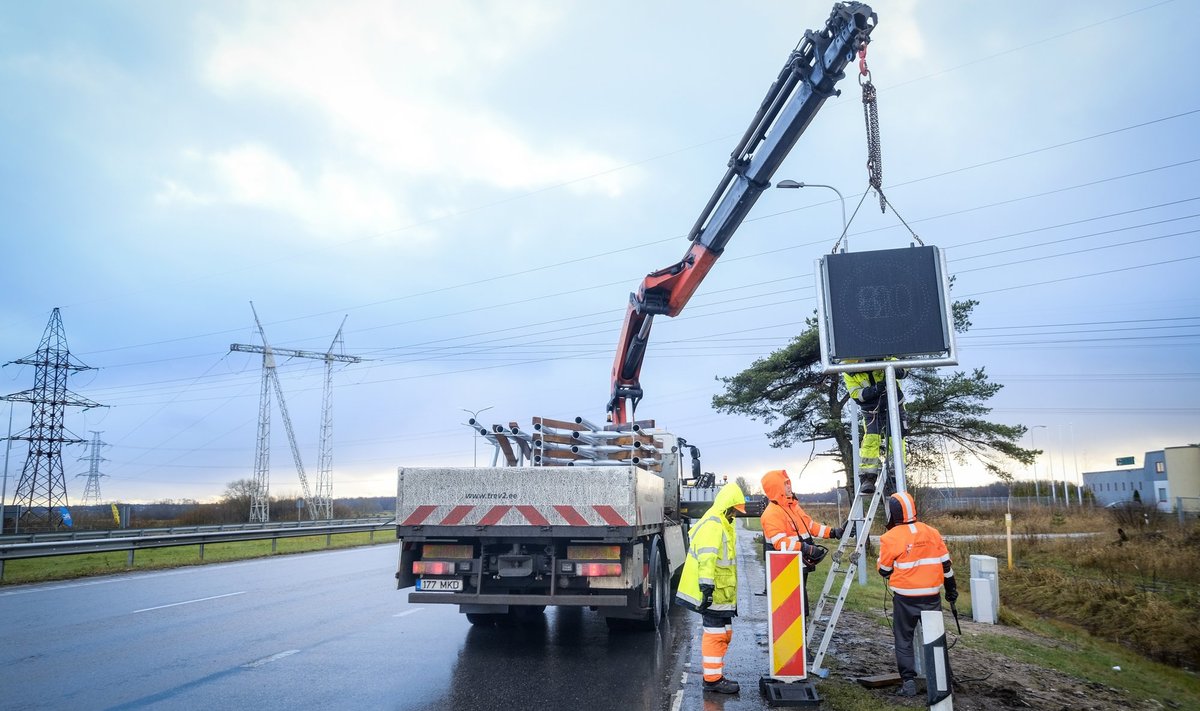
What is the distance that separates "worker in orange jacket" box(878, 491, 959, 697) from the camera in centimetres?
657

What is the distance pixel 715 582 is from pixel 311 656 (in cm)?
444

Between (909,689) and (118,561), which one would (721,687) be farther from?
(118,561)

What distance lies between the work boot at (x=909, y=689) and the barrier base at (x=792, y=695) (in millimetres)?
758

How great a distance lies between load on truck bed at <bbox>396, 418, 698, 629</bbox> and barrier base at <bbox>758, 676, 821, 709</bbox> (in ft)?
7.56

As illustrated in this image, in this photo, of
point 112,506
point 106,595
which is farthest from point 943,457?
point 112,506

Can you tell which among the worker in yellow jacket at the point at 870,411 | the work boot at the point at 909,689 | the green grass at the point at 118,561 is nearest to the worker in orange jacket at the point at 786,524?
the worker in yellow jacket at the point at 870,411

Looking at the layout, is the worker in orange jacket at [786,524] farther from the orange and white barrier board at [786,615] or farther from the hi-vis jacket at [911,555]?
the hi-vis jacket at [911,555]

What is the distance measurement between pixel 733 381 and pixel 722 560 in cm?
1896

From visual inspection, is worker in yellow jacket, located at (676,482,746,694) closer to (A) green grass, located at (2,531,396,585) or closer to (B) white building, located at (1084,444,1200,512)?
(A) green grass, located at (2,531,396,585)

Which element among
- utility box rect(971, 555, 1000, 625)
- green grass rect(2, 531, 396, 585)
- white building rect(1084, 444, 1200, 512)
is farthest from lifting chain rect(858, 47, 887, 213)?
white building rect(1084, 444, 1200, 512)

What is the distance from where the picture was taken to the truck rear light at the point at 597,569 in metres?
8.90

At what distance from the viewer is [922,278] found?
24.0 ft

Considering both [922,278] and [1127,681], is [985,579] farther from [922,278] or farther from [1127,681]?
[922,278]

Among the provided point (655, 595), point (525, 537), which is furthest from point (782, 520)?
point (655, 595)
